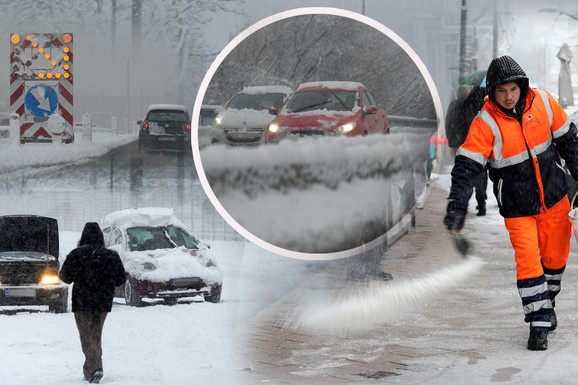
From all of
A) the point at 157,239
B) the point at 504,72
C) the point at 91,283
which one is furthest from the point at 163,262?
the point at 504,72

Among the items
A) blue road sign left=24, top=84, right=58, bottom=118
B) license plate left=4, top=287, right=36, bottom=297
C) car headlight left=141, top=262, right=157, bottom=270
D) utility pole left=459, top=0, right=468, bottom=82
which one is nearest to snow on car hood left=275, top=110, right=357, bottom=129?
utility pole left=459, top=0, right=468, bottom=82

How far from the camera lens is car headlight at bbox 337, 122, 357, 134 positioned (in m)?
3.79

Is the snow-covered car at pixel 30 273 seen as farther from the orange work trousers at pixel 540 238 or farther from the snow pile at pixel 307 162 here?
the orange work trousers at pixel 540 238

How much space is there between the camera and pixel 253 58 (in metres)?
3.84

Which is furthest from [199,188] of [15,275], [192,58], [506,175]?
[506,175]

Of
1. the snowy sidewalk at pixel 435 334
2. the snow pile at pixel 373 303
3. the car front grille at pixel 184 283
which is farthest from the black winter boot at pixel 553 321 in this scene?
the car front grille at pixel 184 283

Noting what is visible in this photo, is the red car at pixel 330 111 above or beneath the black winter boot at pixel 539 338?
above

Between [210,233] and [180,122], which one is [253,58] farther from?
[210,233]

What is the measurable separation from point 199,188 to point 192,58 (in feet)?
1.47

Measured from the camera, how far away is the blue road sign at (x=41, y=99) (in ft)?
13.1

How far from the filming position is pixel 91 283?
137 inches

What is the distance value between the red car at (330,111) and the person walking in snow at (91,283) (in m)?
0.67

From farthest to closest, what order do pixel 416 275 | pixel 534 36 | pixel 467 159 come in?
pixel 416 275 → pixel 534 36 → pixel 467 159

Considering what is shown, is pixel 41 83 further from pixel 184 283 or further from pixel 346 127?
pixel 346 127
